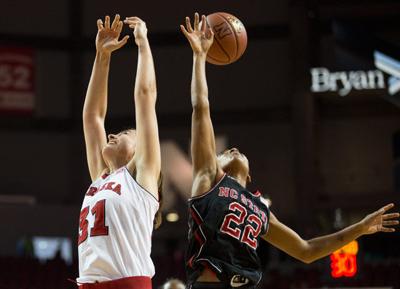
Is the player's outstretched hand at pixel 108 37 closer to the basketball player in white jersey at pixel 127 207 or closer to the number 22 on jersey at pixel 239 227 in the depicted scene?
the basketball player in white jersey at pixel 127 207

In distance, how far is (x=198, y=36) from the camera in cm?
480

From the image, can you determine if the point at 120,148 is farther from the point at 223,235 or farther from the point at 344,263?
the point at 344,263

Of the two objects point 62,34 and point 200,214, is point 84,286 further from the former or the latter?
point 62,34

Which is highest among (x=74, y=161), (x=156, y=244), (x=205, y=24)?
(x=205, y=24)

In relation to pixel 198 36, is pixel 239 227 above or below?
below

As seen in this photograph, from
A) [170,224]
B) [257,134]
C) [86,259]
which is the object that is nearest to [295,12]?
[257,134]

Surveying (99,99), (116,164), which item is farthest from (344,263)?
(116,164)

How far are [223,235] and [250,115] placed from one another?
15.7 m

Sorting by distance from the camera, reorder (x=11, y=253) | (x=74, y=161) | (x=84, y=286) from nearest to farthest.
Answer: (x=84, y=286) → (x=11, y=253) → (x=74, y=161)

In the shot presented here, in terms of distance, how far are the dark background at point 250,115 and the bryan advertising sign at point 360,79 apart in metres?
0.17

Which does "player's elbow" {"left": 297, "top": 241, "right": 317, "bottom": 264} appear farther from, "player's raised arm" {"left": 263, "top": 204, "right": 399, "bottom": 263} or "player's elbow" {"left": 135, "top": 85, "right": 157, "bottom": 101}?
"player's elbow" {"left": 135, "top": 85, "right": 157, "bottom": 101}

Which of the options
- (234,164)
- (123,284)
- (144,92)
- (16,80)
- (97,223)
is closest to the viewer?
(123,284)

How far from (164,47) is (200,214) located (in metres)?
16.4

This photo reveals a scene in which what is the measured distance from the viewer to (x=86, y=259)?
13.4 feet
